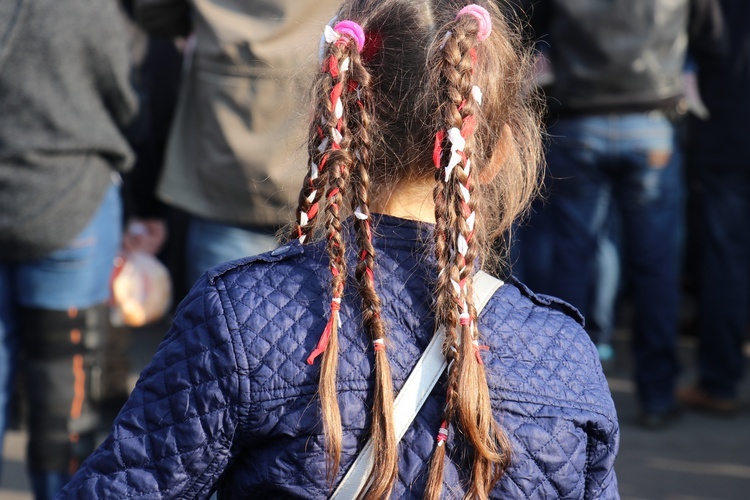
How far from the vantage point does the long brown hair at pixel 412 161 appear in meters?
1.29

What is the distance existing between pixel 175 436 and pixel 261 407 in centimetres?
12

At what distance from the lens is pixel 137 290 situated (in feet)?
10.9

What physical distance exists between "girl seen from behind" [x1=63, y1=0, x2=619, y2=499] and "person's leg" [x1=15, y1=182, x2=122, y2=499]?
1.47m

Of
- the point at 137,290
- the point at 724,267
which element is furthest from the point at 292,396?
the point at 724,267

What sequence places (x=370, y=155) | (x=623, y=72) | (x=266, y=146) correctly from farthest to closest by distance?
(x=623, y=72) → (x=266, y=146) → (x=370, y=155)

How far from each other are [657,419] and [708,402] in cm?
33

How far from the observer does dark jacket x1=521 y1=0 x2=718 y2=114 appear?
12.0 ft

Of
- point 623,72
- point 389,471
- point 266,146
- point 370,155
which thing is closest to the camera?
point 389,471

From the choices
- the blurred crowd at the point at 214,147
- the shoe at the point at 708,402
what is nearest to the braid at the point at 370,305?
the blurred crowd at the point at 214,147

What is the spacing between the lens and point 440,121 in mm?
1350

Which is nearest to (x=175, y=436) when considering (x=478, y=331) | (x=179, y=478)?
(x=179, y=478)

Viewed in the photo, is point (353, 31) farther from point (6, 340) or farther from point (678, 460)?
point (678, 460)

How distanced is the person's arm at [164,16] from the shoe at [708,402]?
107 inches

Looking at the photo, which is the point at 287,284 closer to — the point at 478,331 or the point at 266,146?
the point at 478,331
